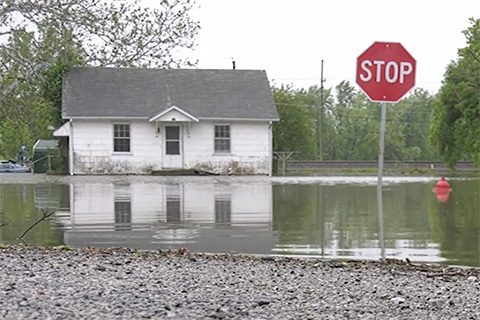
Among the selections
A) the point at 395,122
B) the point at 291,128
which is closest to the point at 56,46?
the point at 291,128

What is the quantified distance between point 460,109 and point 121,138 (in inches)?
602

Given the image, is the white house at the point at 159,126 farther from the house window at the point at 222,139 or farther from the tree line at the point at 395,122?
the tree line at the point at 395,122

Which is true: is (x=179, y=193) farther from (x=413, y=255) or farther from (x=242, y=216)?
(x=413, y=255)

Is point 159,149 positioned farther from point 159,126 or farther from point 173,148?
point 159,126

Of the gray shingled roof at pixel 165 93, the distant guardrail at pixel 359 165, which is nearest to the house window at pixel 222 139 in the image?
the gray shingled roof at pixel 165 93

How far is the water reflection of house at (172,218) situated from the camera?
10391mm

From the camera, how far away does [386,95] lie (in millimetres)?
8656

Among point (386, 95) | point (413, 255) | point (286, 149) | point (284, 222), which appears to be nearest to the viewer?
point (386, 95)

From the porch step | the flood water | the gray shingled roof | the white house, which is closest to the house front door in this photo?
the white house

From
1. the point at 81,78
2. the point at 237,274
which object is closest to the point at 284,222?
the point at 237,274

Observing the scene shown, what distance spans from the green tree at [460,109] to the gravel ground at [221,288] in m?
24.4

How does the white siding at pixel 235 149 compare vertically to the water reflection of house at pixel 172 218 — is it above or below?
above

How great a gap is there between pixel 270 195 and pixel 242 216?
5187 mm

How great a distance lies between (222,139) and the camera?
31172 millimetres
